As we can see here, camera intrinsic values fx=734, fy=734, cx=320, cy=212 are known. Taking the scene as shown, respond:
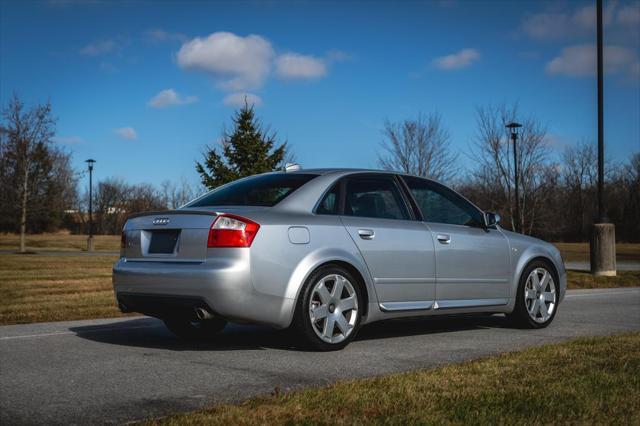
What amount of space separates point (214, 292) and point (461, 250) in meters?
2.79

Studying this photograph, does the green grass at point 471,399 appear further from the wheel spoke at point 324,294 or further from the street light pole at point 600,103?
the street light pole at point 600,103

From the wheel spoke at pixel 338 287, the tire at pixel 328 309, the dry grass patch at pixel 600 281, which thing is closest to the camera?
the tire at pixel 328 309

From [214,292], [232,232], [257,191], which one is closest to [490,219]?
[257,191]

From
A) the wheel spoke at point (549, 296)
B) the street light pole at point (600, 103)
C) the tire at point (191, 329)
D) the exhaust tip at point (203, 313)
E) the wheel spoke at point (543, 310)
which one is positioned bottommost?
the tire at point (191, 329)

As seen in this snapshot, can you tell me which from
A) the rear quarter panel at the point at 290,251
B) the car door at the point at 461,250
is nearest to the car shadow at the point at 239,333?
the car door at the point at 461,250

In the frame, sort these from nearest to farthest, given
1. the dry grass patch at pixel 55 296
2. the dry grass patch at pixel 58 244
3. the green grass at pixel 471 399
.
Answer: the green grass at pixel 471 399 → the dry grass patch at pixel 55 296 → the dry grass patch at pixel 58 244

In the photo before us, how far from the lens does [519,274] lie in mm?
7887

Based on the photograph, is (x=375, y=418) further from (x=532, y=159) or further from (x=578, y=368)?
(x=532, y=159)

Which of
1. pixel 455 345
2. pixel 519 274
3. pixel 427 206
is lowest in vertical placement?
pixel 455 345

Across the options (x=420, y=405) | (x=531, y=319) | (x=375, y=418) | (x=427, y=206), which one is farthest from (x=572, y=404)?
(x=531, y=319)

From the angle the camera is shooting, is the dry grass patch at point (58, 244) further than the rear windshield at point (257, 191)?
Yes

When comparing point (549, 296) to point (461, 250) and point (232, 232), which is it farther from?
point (232, 232)

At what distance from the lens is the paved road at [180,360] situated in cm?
426

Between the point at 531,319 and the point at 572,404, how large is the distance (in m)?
4.11
